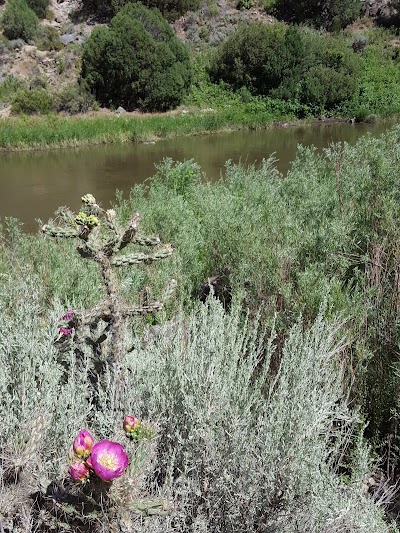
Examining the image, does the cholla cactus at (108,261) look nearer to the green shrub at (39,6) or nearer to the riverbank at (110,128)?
the riverbank at (110,128)

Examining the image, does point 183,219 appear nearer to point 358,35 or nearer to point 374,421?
point 374,421

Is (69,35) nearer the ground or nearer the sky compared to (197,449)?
nearer the sky

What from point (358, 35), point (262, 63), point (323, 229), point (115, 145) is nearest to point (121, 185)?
point (115, 145)

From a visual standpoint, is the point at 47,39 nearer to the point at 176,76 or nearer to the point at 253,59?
the point at 176,76

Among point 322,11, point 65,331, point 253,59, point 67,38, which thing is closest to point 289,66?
point 253,59

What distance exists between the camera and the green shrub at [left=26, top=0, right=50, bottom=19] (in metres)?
35.8

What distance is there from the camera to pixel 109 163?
1593cm

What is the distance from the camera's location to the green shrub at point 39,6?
3578 cm

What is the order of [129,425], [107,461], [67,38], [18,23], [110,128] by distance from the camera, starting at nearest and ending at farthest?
[107,461]
[129,425]
[110,128]
[18,23]
[67,38]

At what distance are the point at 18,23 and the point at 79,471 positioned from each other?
37.0 meters

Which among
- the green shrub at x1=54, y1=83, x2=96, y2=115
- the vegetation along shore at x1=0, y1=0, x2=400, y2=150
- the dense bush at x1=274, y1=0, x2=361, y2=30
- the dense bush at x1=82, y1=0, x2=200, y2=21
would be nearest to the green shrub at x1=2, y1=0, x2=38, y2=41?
the vegetation along shore at x1=0, y1=0, x2=400, y2=150

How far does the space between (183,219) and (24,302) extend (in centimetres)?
375

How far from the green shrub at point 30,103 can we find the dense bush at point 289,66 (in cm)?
1095

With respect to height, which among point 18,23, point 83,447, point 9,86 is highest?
point 18,23
